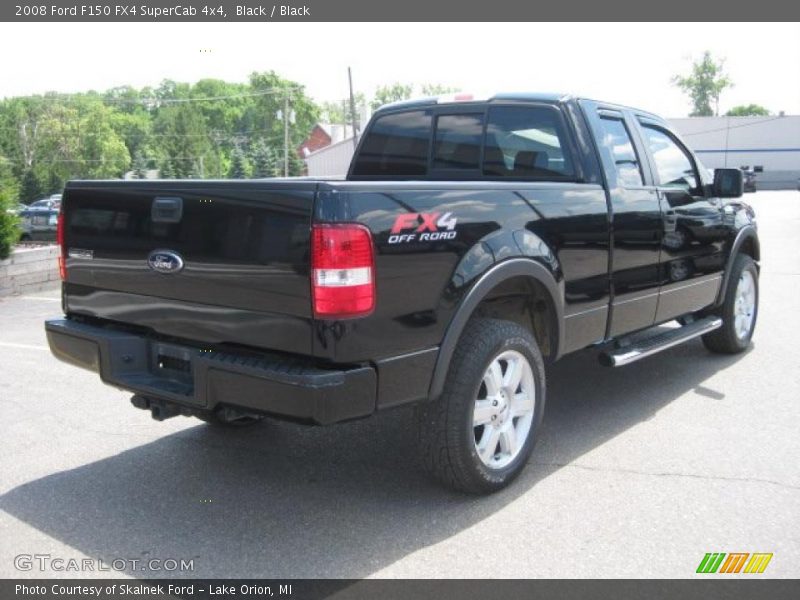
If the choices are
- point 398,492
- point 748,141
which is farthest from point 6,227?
point 748,141

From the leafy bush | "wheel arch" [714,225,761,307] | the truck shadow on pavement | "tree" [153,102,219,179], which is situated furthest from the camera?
"tree" [153,102,219,179]

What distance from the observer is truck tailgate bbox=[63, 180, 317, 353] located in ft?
9.96

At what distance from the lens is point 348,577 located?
307 cm

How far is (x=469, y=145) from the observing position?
16.2 feet

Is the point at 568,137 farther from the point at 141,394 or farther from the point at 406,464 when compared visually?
the point at 141,394

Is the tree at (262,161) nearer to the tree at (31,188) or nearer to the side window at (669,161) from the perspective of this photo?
the tree at (31,188)

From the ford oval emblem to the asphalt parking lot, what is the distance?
1.18 m

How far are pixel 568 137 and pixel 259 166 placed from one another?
223ft

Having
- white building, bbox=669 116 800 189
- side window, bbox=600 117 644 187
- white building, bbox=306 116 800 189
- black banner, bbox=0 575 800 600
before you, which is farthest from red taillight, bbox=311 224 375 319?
white building, bbox=669 116 800 189

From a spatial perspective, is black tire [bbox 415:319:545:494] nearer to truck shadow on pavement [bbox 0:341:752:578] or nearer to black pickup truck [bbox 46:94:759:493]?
black pickup truck [bbox 46:94:759:493]

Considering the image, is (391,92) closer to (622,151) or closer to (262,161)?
(262,161)

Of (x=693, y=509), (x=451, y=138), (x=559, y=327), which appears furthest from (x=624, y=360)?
(x=451, y=138)

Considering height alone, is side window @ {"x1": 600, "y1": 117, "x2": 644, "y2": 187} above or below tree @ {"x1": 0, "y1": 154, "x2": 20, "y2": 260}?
above

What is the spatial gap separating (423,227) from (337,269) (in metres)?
0.50
